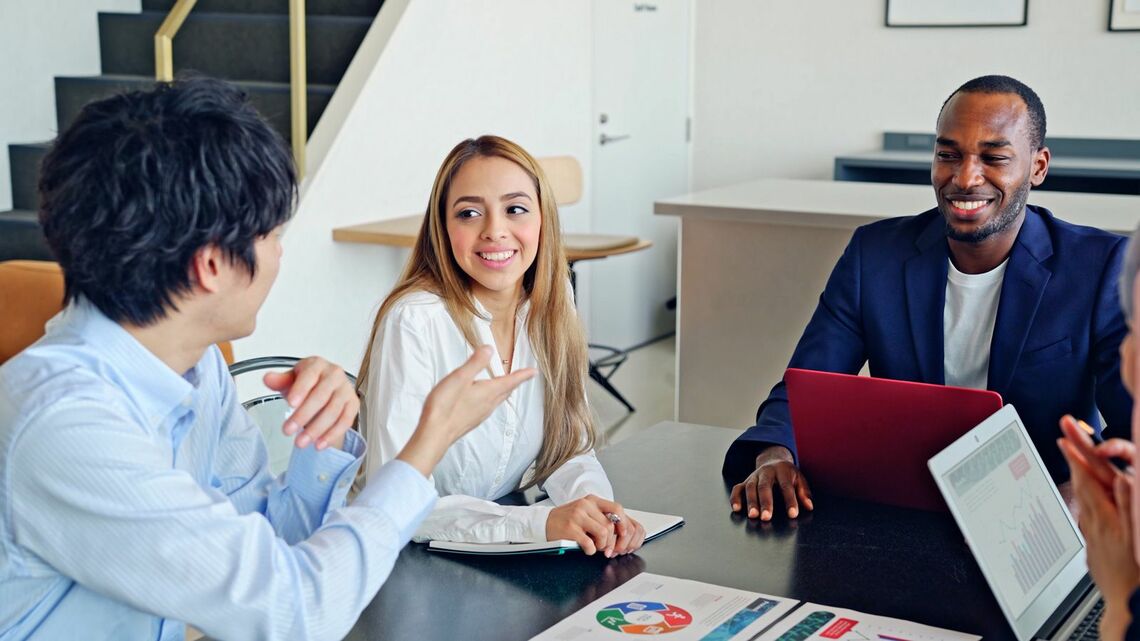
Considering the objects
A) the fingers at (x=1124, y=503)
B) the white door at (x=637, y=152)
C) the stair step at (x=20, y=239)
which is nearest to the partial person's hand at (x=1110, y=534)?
the fingers at (x=1124, y=503)

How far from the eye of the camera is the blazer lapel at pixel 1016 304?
6.57 feet

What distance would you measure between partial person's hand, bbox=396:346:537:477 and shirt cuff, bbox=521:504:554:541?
400 millimetres

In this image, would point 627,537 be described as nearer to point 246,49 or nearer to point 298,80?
point 298,80

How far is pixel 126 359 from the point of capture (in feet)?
3.91

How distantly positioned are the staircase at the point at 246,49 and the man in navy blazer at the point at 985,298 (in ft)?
8.45

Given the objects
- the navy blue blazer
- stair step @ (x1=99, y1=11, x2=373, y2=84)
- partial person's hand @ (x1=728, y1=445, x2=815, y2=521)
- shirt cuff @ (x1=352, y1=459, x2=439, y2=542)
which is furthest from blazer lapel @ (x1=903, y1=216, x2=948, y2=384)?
stair step @ (x1=99, y1=11, x2=373, y2=84)

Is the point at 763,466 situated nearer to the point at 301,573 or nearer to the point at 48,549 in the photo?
the point at 301,573

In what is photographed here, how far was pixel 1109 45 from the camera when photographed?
17.0 ft

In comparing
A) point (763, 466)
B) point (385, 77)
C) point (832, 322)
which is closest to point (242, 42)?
point (385, 77)

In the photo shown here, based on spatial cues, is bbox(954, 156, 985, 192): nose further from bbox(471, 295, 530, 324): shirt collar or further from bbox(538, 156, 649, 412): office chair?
bbox(538, 156, 649, 412): office chair

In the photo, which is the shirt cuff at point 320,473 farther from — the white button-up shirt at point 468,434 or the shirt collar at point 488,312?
the shirt collar at point 488,312

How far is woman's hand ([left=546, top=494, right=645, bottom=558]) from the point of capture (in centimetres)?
153

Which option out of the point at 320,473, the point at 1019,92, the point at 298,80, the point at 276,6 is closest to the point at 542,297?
the point at 320,473

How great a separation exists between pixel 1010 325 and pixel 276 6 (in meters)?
3.42
